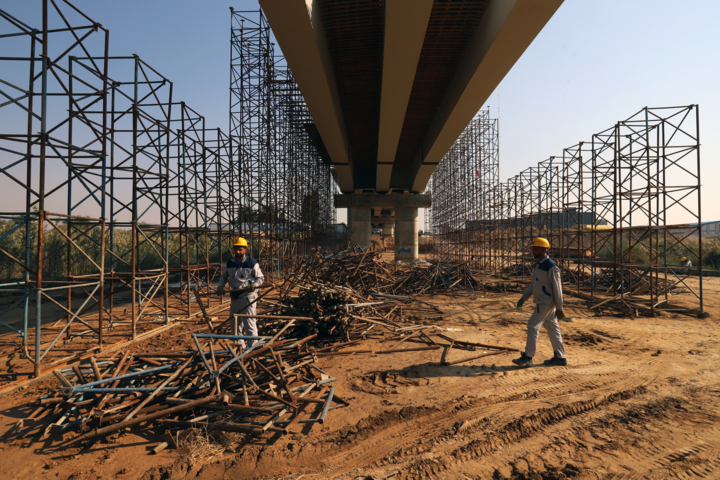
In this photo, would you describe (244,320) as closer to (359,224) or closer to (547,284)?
(547,284)

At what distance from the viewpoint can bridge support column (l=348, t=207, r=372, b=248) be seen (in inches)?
1187

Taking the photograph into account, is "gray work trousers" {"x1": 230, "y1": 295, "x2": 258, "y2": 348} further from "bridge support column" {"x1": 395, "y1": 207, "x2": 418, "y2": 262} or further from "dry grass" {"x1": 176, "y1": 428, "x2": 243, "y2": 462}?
"bridge support column" {"x1": 395, "y1": 207, "x2": 418, "y2": 262}

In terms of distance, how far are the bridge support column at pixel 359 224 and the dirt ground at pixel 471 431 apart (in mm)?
23182

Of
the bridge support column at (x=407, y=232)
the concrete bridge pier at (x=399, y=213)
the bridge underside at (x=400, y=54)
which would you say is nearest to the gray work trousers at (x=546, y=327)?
the bridge underside at (x=400, y=54)

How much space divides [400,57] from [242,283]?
9125 mm

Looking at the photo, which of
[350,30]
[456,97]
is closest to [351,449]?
[350,30]

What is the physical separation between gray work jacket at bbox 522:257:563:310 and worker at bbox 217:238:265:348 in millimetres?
4867

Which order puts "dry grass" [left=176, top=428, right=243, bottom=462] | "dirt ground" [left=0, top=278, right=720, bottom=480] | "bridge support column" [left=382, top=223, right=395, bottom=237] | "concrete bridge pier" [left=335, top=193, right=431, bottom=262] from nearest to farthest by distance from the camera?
"dirt ground" [left=0, top=278, right=720, bottom=480] < "dry grass" [left=176, top=428, right=243, bottom=462] < "concrete bridge pier" [left=335, top=193, right=431, bottom=262] < "bridge support column" [left=382, top=223, right=395, bottom=237]

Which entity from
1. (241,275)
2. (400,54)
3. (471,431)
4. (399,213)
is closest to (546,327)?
(471,431)

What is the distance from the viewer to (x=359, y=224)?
30.3m

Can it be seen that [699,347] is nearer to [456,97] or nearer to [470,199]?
[456,97]

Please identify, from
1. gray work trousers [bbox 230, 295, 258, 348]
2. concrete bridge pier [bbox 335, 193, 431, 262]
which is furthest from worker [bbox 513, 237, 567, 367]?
concrete bridge pier [bbox 335, 193, 431, 262]

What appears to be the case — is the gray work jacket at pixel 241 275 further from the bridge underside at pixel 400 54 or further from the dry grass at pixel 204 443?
the bridge underside at pixel 400 54

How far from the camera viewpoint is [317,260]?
1130 cm
